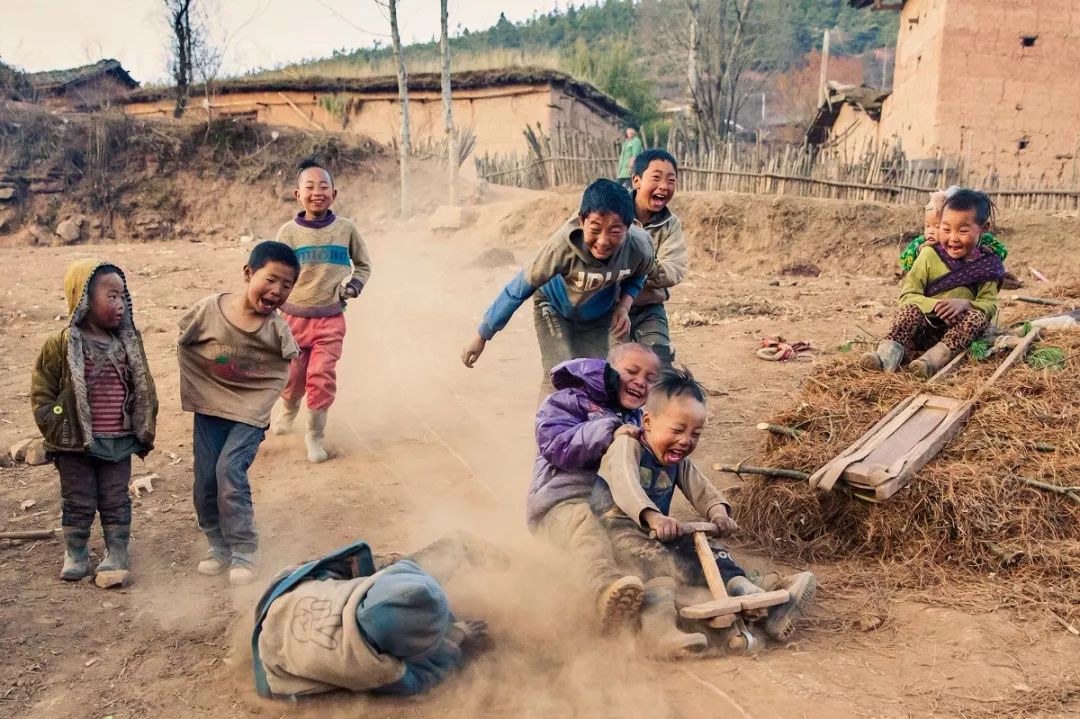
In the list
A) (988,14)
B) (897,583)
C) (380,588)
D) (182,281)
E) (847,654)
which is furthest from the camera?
(988,14)

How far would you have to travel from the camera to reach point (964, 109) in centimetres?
1566

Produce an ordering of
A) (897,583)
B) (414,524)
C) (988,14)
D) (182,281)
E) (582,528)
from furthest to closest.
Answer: (988,14) → (182,281) → (414,524) → (897,583) → (582,528)

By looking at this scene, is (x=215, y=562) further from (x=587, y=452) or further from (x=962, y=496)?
(x=962, y=496)

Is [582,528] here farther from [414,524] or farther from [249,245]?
→ [249,245]

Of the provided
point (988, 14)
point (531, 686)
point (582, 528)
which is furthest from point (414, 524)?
point (988, 14)

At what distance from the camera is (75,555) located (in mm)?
3596

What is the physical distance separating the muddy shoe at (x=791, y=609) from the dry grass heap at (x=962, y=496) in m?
0.64

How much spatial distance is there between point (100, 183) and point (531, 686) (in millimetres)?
15842

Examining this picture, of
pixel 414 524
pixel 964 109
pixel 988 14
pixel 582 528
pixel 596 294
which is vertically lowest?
pixel 414 524

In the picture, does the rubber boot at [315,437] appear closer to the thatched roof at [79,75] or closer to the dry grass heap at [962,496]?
the dry grass heap at [962,496]

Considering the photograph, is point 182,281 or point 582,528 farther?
point 182,281

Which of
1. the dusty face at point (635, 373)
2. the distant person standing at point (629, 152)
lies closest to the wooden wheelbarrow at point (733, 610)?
the dusty face at point (635, 373)

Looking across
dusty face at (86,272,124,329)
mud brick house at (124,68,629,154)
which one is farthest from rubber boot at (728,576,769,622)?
mud brick house at (124,68,629,154)

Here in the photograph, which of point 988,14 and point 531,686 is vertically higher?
point 988,14
